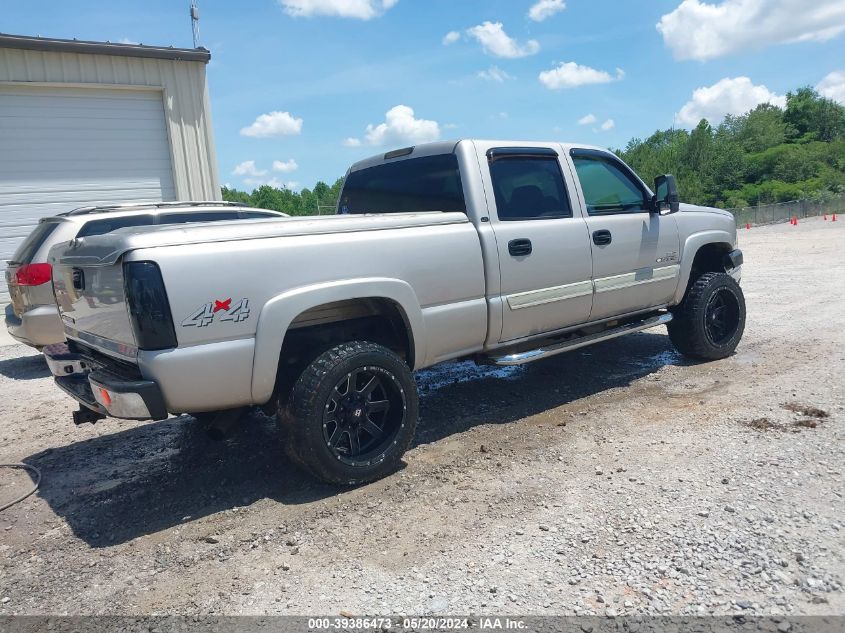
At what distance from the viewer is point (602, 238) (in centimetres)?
511

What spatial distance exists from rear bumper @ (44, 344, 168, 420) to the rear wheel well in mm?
794

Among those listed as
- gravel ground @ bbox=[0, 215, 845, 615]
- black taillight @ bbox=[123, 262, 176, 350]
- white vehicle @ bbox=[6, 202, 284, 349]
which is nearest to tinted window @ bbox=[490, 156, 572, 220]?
gravel ground @ bbox=[0, 215, 845, 615]

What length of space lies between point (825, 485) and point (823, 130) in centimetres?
8271

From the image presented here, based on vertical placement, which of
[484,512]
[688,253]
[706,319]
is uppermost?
[688,253]

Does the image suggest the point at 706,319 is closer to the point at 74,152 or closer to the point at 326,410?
the point at 326,410

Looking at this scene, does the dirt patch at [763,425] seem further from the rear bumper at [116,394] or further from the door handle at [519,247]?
the rear bumper at [116,394]

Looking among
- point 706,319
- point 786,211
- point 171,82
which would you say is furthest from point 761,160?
point 706,319

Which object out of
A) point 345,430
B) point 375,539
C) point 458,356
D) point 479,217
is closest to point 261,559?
point 375,539

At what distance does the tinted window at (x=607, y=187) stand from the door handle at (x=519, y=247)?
0.87 m

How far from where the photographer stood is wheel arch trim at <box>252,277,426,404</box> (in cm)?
341

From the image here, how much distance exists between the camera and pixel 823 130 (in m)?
71.2

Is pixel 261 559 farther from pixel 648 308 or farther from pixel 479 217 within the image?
pixel 648 308

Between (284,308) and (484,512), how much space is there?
4.98ft

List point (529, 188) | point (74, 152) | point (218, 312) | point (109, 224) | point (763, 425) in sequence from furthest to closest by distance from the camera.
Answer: point (74, 152), point (109, 224), point (529, 188), point (763, 425), point (218, 312)
